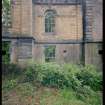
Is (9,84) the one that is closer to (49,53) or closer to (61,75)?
(61,75)

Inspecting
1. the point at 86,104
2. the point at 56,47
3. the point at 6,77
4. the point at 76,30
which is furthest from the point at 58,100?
the point at 76,30

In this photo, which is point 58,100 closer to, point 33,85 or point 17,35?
point 33,85

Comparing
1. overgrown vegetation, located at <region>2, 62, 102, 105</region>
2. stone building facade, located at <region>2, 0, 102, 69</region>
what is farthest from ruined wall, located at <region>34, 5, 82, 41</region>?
overgrown vegetation, located at <region>2, 62, 102, 105</region>

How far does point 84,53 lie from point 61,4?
98cm

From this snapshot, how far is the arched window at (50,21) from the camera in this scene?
6.05 metres

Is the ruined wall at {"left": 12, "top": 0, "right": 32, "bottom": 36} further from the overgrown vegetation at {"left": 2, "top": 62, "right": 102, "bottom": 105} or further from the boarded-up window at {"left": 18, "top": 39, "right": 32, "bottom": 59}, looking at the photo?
the overgrown vegetation at {"left": 2, "top": 62, "right": 102, "bottom": 105}

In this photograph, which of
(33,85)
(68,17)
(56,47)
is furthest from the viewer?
(68,17)

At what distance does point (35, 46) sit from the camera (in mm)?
5898

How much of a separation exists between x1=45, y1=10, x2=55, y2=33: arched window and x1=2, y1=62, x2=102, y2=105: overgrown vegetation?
1048 millimetres

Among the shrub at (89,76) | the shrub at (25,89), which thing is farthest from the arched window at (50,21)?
the shrub at (25,89)

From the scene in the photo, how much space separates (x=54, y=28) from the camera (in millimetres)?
6082

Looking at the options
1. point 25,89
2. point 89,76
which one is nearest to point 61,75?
point 89,76

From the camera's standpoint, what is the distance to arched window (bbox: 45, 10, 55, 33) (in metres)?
6.05

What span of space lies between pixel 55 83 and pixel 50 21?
5.30ft
